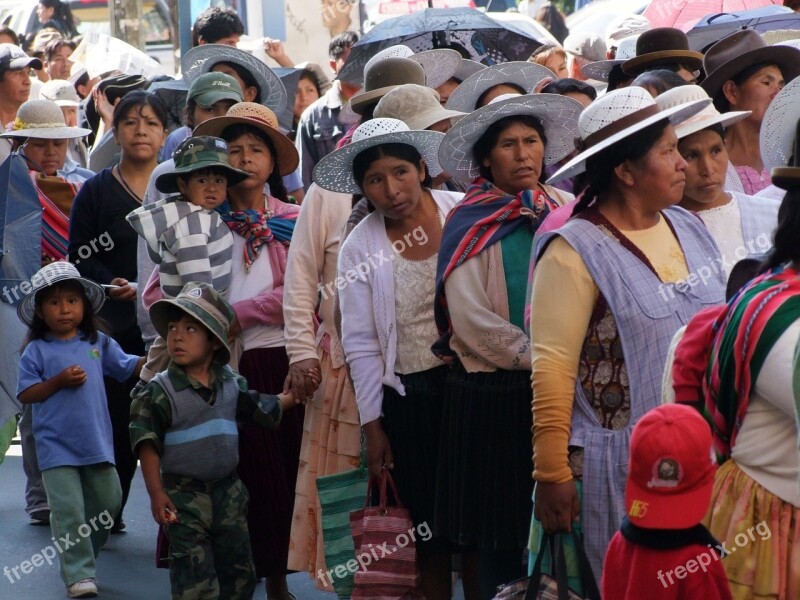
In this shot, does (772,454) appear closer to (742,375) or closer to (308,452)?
(742,375)

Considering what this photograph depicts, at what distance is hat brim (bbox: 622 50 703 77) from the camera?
276 inches

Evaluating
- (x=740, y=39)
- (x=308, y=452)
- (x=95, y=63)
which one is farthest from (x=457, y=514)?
(x=95, y=63)

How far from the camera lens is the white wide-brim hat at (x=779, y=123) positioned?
4570mm

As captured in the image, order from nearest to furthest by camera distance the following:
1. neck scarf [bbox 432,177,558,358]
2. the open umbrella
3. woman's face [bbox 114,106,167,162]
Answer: neck scarf [bbox 432,177,558,358] < woman's face [bbox 114,106,167,162] < the open umbrella

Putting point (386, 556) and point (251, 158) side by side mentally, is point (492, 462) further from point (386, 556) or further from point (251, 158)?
point (251, 158)

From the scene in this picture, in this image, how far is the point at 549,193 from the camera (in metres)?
5.43

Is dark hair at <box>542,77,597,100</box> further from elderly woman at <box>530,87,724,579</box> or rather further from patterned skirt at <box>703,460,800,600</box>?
patterned skirt at <box>703,460,800,600</box>

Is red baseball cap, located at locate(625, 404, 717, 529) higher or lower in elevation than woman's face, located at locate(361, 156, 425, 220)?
lower

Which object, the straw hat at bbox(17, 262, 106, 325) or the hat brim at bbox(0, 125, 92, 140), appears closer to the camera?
the straw hat at bbox(17, 262, 106, 325)

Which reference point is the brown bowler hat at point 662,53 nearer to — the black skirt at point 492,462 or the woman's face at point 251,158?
the woman's face at point 251,158

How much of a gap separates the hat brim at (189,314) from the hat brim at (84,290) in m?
1.07

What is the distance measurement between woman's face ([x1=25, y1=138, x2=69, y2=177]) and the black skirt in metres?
4.61

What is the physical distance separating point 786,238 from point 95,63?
12.7 m

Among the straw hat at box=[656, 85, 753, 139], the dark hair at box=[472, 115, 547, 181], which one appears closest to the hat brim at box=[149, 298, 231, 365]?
the dark hair at box=[472, 115, 547, 181]
